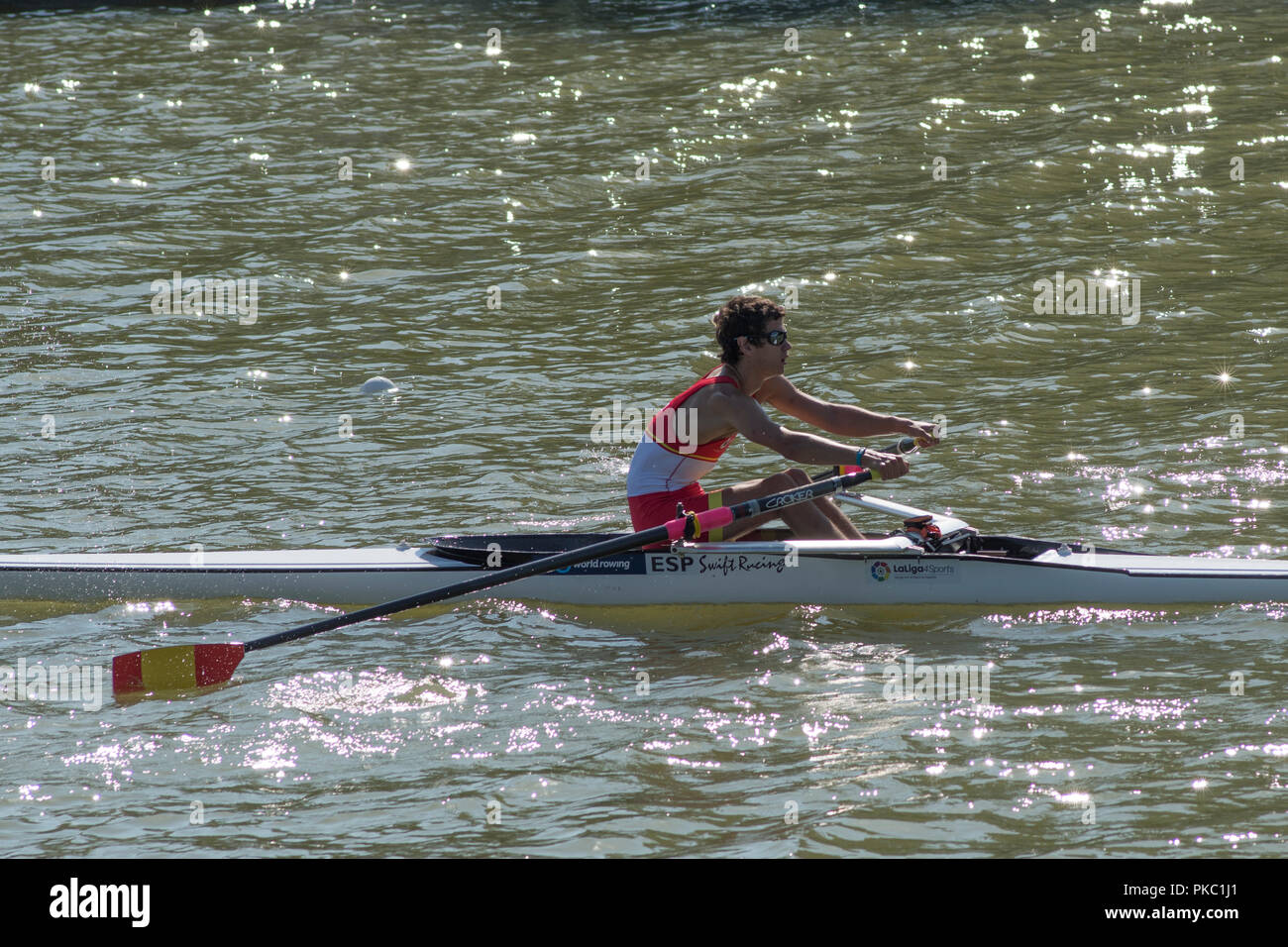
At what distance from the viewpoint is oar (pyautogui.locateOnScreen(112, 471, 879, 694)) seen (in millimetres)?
6336

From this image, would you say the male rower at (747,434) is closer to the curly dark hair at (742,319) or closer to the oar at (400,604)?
the curly dark hair at (742,319)

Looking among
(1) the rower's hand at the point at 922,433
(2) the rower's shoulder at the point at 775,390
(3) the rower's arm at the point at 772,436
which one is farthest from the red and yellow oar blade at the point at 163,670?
(1) the rower's hand at the point at 922,433

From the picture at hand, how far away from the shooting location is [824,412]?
7.17 metres

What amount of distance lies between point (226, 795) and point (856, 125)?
12.7 m

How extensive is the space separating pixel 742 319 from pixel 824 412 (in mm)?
756

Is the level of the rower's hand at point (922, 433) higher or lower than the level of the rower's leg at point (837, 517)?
higher

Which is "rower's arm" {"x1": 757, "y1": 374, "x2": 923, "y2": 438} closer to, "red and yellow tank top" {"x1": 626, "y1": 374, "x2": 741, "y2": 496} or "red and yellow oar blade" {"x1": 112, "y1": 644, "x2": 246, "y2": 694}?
"red and yellow tank top" {"x1": 626, "y1": 374, "x2": 741, "y2": 496}

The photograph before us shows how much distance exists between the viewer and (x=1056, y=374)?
406 inches

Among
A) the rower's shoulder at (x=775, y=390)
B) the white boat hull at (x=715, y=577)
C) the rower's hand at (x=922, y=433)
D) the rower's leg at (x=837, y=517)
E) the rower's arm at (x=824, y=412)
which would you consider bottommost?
the white boat hull at (x=715, y=577)

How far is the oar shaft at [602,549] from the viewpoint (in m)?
6.56

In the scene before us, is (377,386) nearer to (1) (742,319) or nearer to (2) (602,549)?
(2) (602,549)

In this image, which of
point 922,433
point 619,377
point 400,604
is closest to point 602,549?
point 400,604

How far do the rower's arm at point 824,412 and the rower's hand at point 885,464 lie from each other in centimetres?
46
